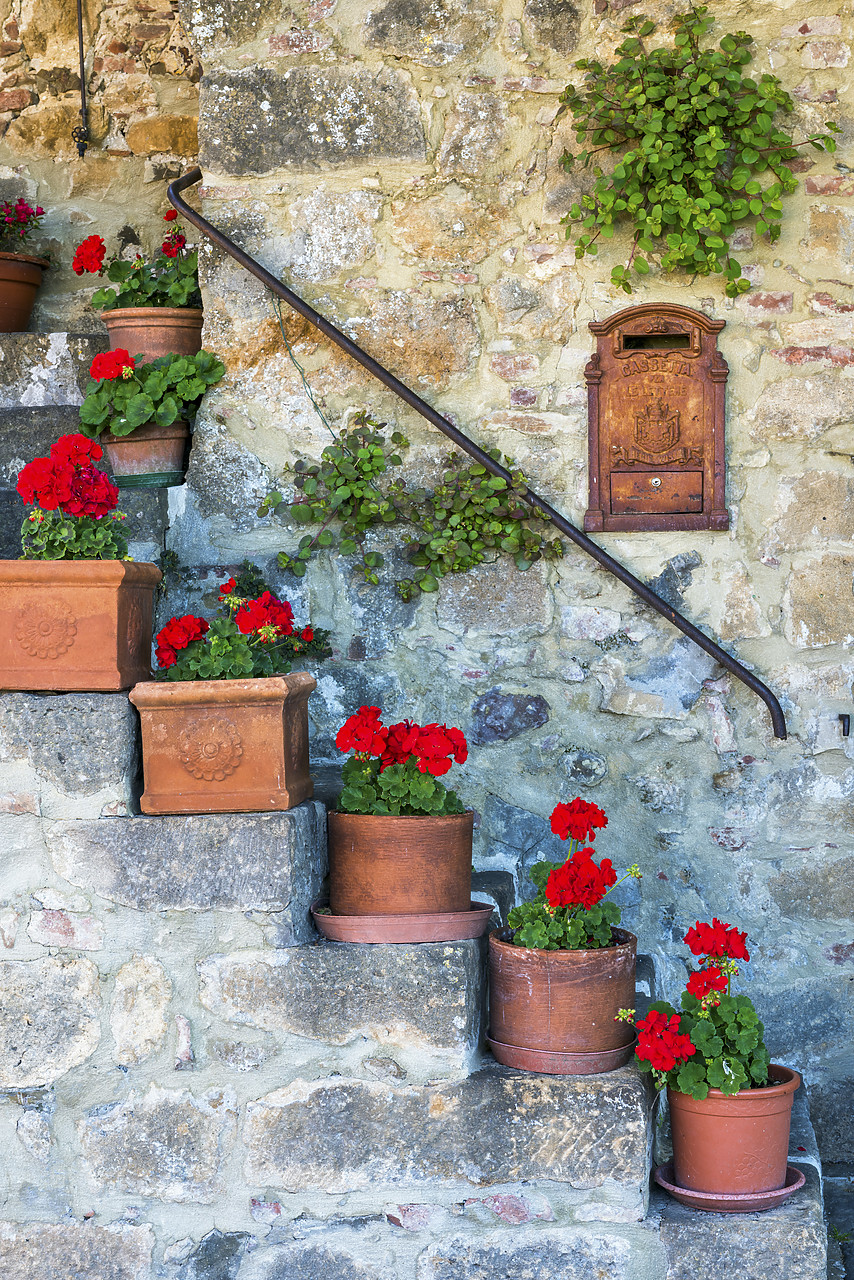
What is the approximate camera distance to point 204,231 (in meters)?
2.70

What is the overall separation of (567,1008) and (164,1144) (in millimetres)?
765

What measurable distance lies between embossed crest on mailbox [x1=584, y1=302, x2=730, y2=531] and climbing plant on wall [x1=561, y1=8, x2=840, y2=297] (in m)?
0.11

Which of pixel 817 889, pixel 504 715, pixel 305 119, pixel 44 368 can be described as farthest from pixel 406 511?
pixel 817 889

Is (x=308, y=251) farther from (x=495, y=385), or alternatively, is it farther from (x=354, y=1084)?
(x=354, y=1084)

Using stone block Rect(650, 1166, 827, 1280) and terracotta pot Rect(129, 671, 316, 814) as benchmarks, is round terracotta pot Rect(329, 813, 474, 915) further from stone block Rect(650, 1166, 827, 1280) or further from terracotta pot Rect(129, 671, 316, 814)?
stone block Rect(650, 1166, 827, 1280)

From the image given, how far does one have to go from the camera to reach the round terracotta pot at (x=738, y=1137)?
2004 millimetres

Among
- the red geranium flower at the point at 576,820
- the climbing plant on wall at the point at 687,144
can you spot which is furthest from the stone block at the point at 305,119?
the red geranium flower at the point at 576,820

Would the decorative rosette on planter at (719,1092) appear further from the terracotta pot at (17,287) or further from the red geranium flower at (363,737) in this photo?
the terracotta pot at (17,287)

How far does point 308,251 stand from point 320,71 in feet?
1.38

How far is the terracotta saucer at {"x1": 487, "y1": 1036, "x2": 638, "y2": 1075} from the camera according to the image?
2064 mm

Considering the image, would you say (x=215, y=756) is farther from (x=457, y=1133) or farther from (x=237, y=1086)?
(x=457, y=1133)

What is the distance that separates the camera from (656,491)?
264 centimetres

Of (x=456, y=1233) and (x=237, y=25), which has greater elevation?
(x=237, y=25)

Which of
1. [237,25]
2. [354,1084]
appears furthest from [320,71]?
[354,1084]
